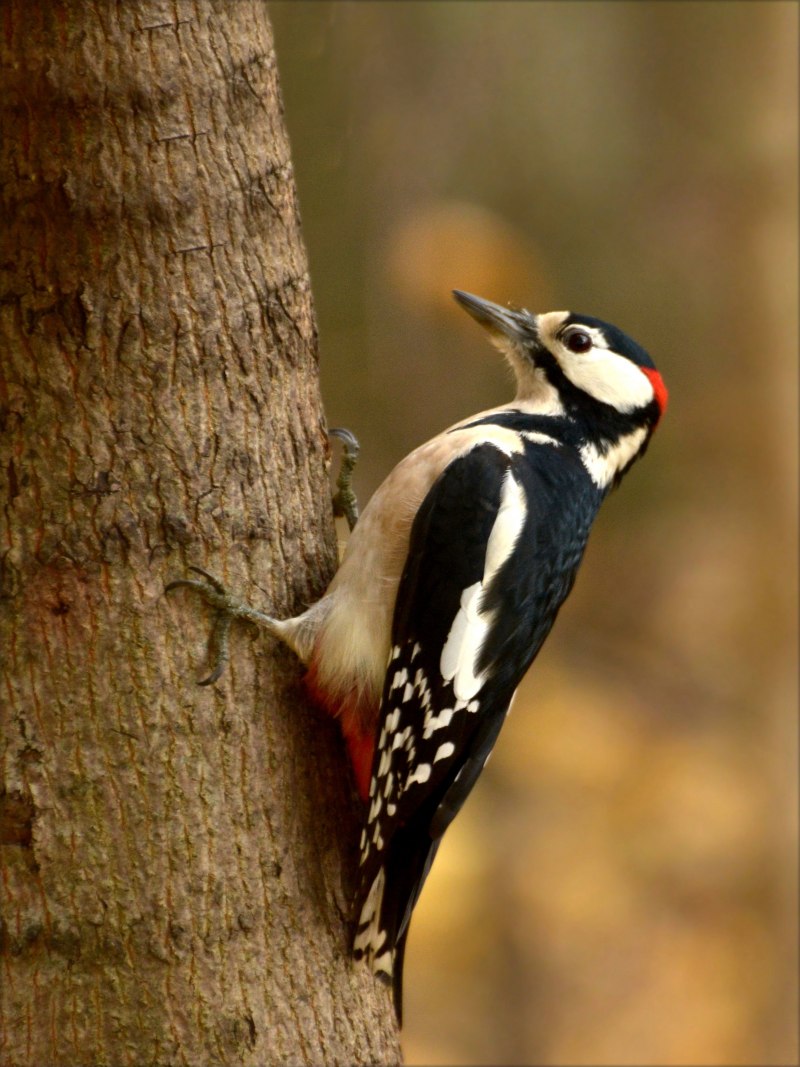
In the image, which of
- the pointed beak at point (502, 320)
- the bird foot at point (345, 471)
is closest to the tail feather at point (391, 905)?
the bird foot at point (345, 471)

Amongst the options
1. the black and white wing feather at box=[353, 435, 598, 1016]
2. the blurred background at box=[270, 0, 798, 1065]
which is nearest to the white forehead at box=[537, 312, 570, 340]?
the black and white wing feather at box=[353, 435, 598, 1016]

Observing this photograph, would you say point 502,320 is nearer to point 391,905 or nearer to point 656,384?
point 656,384

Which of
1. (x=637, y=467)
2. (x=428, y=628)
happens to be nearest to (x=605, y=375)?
(x=428, y=628)

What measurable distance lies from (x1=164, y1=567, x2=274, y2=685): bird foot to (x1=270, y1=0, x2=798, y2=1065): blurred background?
2.37m

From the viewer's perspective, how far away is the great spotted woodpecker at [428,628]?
1776 mm

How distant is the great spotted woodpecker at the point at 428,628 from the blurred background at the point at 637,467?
2.11 meters

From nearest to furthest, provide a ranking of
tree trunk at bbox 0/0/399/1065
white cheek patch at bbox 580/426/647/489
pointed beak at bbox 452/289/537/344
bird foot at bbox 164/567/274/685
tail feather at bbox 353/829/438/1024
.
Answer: tree trunk at bbox 0/0/399/1065 → bird foot at bbox 164/567/274/685 → tail feather at bbox 353/829/438/1024 → white cheek patch at bbox 580/426/647/489 → pointed beak at bbox 452/289/537/344

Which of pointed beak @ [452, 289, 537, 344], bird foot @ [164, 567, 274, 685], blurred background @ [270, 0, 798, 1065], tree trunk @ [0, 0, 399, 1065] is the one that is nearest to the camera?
tree trunk @ [0, 0, 399, 1065]

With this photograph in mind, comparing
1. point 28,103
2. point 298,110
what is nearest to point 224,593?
point 28,103

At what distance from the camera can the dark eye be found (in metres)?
2.18

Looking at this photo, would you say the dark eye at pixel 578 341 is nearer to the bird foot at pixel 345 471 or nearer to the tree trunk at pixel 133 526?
the bird foot at pixel 345 471

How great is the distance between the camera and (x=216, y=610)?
5.44 feet

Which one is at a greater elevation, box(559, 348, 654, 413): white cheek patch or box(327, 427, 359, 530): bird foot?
A: box(559, 348, 654, 413): white cheek patch

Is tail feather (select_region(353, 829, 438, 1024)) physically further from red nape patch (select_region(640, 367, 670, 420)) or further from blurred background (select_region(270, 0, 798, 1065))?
blurred background (select_region(270, 0, 798, 1065))
